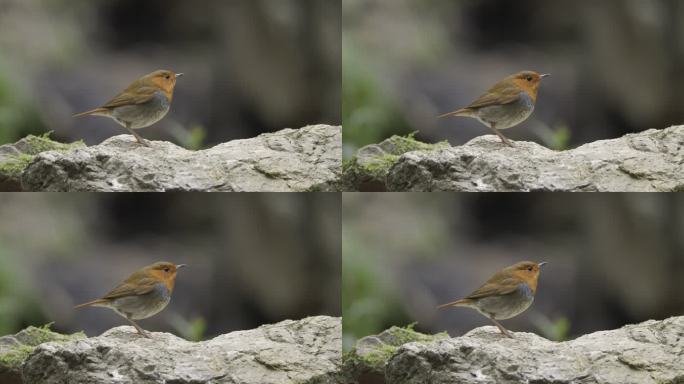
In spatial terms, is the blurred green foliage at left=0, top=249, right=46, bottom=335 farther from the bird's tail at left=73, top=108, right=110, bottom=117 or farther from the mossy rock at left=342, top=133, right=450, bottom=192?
the mossy rock at left=342, top=133, right=450, bottom=192

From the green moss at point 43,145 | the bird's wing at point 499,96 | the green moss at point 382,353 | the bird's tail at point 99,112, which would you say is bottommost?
the green moss at point 382,353

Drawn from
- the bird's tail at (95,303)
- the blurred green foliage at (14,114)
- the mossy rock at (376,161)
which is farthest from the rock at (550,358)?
the blurred green foliage at (14,114)

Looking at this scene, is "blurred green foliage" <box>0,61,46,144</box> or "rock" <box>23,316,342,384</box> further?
"blurred green foliage" <box>0,61,46,144</box>

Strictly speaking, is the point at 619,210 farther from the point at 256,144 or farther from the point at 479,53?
the point at 256,144

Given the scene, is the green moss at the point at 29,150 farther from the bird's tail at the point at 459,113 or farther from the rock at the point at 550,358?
the rock at the point at 550,358

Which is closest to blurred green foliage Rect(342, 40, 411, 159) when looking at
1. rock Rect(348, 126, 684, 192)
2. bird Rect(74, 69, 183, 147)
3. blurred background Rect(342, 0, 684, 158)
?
blurred background Rect(342, 0, 684, 158)

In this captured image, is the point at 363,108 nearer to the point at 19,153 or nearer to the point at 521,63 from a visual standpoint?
the point at 521,63

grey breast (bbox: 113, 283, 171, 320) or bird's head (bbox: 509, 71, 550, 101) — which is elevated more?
bird's head (bbox: 509, 71, 550, 101)

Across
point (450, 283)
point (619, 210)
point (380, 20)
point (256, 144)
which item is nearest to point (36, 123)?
point (256, 144)
